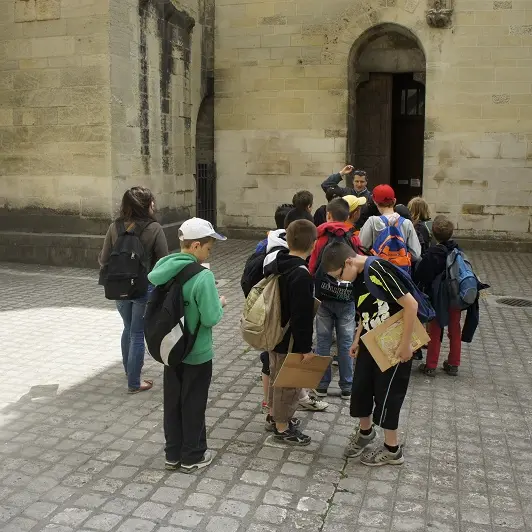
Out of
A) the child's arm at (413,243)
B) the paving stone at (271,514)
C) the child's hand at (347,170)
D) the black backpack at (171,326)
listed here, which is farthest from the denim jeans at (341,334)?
the child's hand at (347,170)

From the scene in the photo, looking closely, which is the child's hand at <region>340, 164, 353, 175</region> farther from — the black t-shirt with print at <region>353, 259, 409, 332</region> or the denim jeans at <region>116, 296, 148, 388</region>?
the black t-shirt with print at <region>353, 259, 409, 332</region>

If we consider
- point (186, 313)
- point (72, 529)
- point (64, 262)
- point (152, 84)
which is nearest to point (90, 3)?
point (152, 84)

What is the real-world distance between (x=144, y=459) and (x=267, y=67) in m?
12.3

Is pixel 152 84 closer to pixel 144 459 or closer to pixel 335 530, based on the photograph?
pixel 144 459

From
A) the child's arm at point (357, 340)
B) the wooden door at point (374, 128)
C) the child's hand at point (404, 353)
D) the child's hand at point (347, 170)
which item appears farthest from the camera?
the wooden door at point (374, 128)

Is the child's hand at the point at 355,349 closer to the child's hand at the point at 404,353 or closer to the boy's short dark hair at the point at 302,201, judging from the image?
the child's hand at the point at 404,353

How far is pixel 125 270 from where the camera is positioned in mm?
5410

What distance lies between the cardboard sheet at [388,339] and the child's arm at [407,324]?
0.04 m

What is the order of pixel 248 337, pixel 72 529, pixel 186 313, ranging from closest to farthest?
pixel 72 529, pixel 186 313, pixel 248 337

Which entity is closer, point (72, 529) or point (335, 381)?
point (72, 529)

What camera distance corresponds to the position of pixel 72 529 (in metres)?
3.55

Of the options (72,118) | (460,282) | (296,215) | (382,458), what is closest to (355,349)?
(382,458)

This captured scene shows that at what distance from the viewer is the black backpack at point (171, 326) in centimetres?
400

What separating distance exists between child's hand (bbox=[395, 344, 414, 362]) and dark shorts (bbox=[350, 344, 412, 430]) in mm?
113
